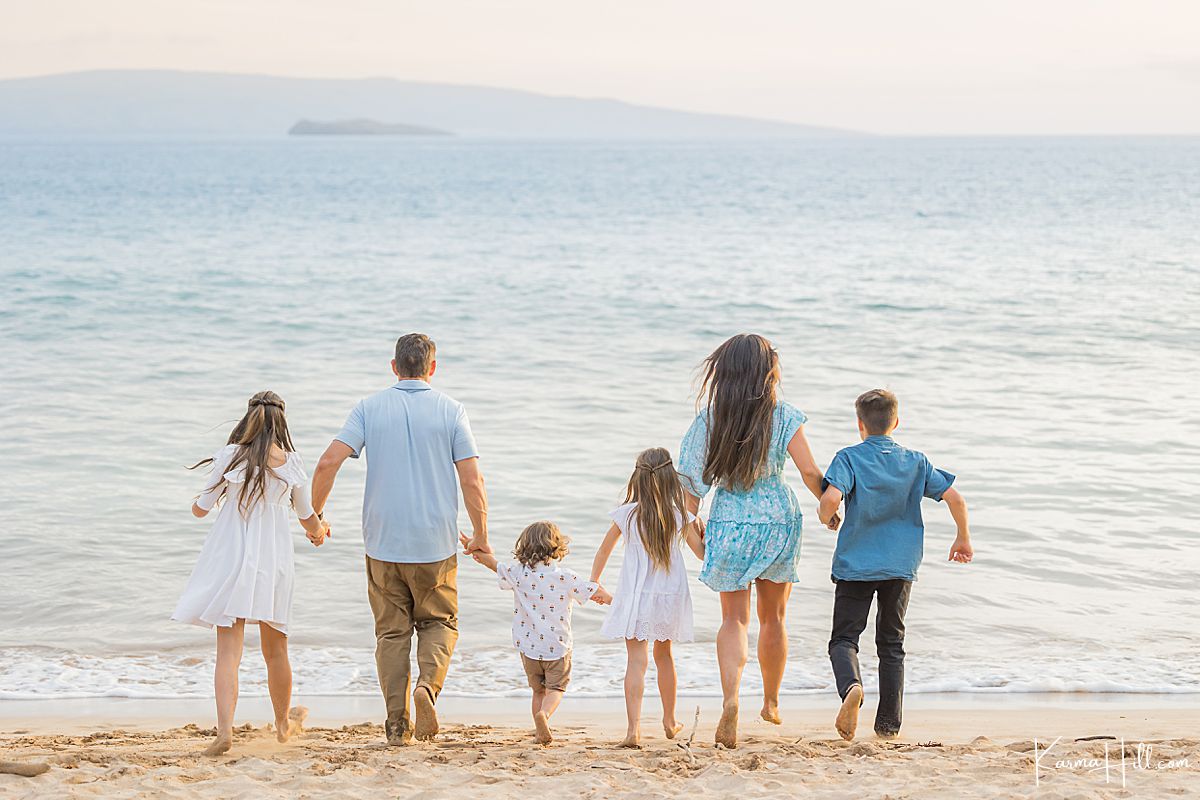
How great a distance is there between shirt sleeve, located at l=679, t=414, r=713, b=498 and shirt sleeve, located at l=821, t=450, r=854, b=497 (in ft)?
Result: 1.51

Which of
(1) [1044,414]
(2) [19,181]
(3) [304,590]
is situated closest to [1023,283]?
(1) [1044,414]

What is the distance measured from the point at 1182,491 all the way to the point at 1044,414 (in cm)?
296

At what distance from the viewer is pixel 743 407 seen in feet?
14.7

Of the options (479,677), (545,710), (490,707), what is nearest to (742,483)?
(545,710)

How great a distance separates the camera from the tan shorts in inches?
188

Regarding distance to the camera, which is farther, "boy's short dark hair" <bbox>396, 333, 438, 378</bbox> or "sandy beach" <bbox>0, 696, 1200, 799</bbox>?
"boy's short dark hair" <bbox>396, 333, 438, 378</bbox>

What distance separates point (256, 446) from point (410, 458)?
1.90ft

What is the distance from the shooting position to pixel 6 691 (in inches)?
229

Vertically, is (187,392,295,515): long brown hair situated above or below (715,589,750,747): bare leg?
above

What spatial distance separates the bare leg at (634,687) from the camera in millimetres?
4574

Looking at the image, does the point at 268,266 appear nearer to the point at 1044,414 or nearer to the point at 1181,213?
the point at 1044,414

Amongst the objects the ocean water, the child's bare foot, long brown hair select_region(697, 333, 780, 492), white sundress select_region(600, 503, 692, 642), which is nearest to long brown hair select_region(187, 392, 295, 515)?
the child's bare foot

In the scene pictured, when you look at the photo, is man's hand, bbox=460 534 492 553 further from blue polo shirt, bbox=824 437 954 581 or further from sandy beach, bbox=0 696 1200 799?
blue polo shirt, bbox=824 437 954 581

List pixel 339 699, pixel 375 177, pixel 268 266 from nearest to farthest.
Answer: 1. pixel 339 699
2. pixel 268 266
3. pixel 375 177
